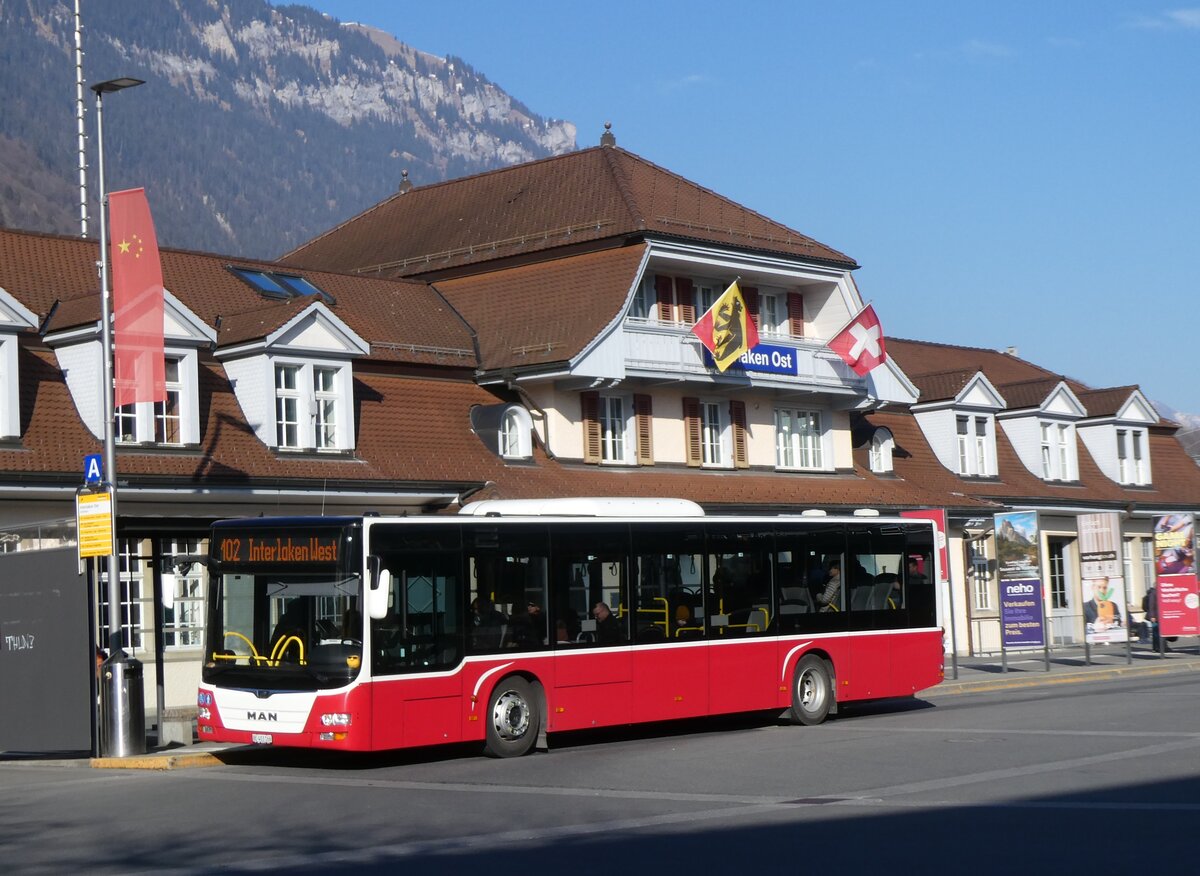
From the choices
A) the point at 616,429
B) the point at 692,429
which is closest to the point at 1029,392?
the point at 692,429

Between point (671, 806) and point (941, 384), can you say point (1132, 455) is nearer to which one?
point (941, 384)

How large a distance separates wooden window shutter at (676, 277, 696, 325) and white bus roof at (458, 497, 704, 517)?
16.6m

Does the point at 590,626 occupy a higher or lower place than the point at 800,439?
lower

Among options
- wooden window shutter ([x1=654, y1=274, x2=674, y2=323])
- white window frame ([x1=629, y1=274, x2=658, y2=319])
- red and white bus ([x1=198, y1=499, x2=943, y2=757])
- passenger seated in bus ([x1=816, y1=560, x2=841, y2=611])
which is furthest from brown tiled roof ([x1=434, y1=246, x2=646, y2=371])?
red and white bus ([x1=198, y1=499, x2=943, y2=757])

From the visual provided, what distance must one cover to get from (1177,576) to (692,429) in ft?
36.5

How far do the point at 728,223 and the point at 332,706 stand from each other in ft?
78.3

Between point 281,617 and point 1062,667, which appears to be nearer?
point 281,617

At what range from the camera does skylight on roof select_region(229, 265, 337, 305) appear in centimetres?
3406

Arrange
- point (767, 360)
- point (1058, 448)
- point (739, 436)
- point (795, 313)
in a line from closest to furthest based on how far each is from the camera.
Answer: point (767, 360)
point (739, 436)
point (795, 313)
point (1058, 448)

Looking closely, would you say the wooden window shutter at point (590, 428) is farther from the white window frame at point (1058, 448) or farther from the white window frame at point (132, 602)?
the white window frame at point (1058, 448)

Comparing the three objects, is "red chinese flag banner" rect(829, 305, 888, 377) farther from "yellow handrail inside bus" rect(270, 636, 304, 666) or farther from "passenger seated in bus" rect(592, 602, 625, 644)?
"yellow handrail inside bus" rect(270, 636, 304, 666)

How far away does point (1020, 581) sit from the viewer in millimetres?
35312

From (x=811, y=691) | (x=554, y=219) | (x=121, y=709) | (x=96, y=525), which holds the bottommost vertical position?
(x=811, y=691)

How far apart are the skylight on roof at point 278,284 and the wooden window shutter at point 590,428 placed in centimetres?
566
